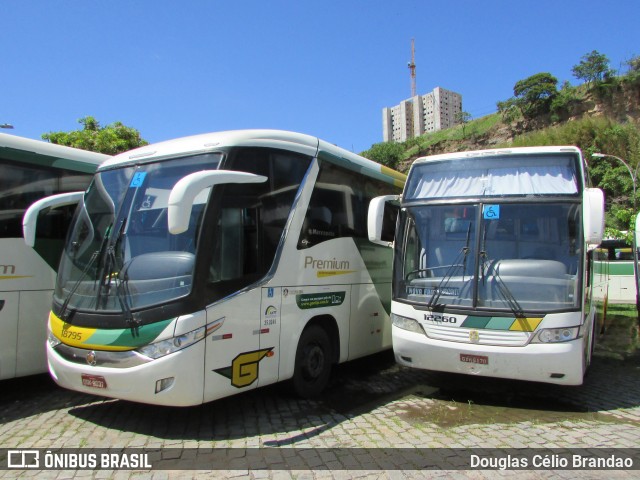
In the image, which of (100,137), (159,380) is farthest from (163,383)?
(100,137)

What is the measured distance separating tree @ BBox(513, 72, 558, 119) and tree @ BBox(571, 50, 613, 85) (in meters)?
4.66

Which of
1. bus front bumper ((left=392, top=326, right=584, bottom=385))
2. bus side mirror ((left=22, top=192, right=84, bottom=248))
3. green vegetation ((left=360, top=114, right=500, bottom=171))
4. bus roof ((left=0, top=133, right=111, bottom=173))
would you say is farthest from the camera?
green vegetation ((left=360, top=114, right=500, bottom=171))

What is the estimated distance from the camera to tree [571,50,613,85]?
74.1 meters

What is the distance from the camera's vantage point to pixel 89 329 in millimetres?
4859

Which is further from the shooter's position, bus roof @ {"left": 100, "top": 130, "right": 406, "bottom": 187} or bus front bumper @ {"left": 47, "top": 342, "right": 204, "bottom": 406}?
bus roof @ {"left": 100, "top": 130, "right": 406, "bottom": 187}

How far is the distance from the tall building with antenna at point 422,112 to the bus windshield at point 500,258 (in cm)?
13714

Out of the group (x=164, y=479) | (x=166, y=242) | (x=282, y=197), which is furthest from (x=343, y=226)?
(x=164, y=479)

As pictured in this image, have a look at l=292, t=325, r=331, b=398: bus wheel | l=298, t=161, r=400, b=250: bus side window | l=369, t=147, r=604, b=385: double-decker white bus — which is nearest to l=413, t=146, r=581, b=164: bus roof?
l=369, t=147, r=604, b=385: double-decker white bus

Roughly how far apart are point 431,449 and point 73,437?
3.53 m

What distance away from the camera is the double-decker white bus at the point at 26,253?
19.9ft

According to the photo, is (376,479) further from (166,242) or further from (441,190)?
(441,190)

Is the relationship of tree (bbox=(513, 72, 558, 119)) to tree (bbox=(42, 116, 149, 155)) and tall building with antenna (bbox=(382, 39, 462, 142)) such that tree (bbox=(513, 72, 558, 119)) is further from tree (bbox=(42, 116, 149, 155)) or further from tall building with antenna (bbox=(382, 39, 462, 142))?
tree (bbox=(42, 116, 149, 155))

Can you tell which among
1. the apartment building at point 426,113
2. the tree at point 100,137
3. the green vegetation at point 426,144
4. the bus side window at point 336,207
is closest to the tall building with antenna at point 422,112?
the apartment building at point 426,113

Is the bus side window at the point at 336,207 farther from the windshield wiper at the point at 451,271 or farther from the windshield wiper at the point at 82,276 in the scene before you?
the windshield wiper at the point at 82,276
